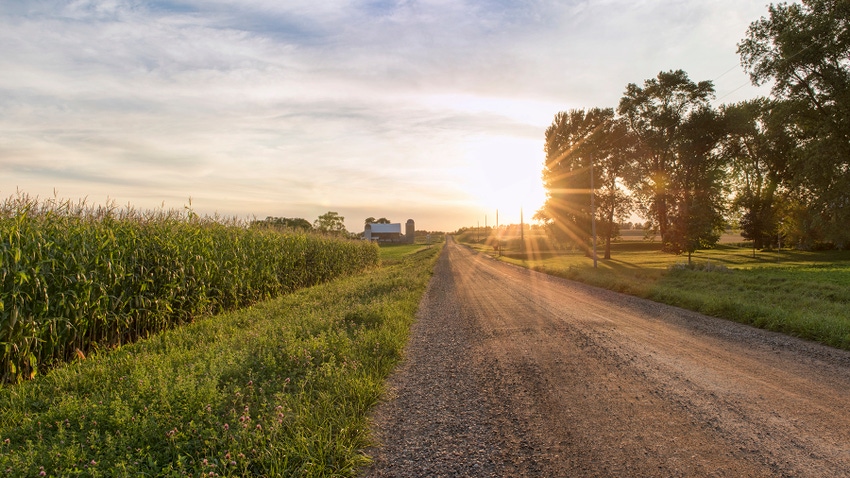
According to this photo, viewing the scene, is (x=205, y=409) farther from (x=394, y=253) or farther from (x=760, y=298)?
(x=394, y=253)

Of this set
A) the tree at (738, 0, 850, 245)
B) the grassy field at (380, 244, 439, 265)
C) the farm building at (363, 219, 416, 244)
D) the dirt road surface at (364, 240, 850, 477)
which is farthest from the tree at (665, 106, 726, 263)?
the farm building at (363, 219, 416, 244)

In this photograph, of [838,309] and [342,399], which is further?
[838,309]

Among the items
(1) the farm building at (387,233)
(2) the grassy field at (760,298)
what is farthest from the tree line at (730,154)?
(1) the farm building at (387,233)

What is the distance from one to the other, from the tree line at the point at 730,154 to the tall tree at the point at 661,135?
0.32ft

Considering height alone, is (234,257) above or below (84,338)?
above

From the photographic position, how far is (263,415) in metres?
4.01

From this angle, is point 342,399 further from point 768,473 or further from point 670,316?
point 670,316

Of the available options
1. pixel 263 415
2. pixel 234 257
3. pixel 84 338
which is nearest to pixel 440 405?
pixel 263 415

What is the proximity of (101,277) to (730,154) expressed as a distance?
43.6 meters

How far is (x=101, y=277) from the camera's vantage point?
7.38 m

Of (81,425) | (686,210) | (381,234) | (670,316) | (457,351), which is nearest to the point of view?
(81,425)

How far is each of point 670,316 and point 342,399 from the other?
914 centimetres

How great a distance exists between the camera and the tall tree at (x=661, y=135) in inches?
1335

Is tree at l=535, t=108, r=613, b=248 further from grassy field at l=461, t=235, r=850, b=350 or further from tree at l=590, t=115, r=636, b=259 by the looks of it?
grassy field at l=461, t=235, r=850, b=350
